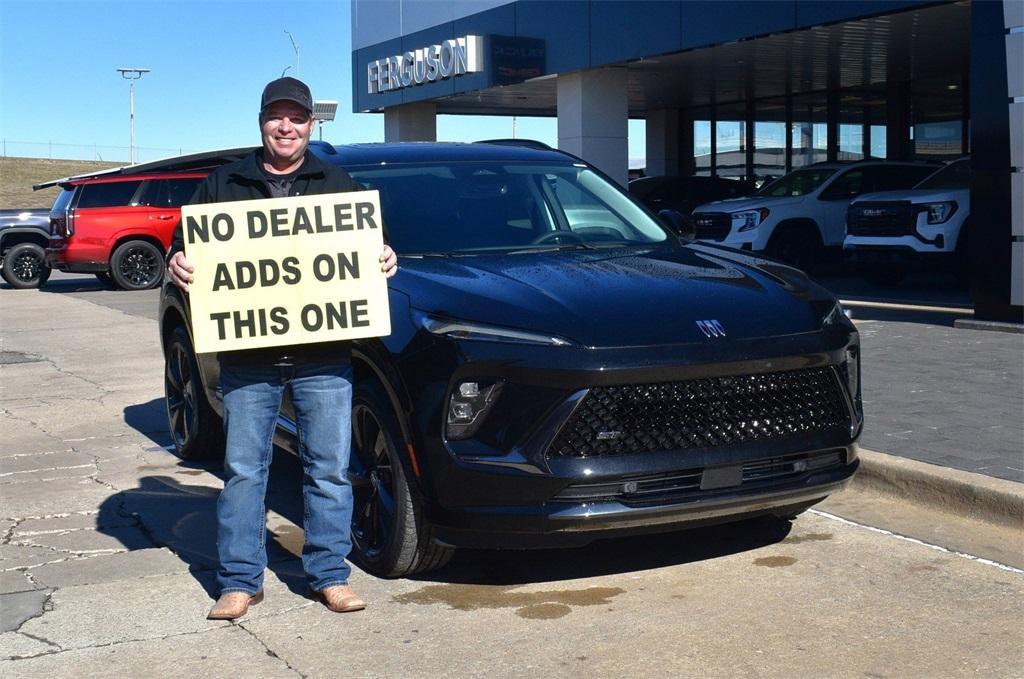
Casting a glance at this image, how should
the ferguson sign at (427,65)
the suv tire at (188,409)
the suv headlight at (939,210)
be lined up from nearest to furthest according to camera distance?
the suv tire at (188,409)
the suv headlight at (939,210)
the ferguson sign at (427,65)

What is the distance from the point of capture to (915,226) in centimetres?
1523

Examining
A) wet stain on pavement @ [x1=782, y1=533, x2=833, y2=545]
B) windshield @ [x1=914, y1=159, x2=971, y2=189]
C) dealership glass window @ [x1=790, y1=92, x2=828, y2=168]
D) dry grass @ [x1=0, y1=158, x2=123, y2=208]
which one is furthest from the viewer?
dry grass @ [x1=0, y1=158, x2=123, y2=208]

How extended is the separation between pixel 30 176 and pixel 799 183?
72.1 meters

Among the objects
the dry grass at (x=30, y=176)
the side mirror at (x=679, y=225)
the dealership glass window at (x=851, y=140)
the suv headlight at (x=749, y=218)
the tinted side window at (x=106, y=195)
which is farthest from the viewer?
the dry grass at (x=30, y=176)

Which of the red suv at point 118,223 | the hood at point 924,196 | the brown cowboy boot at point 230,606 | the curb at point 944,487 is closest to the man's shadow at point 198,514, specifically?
the brown cowboy boot at point 230,606

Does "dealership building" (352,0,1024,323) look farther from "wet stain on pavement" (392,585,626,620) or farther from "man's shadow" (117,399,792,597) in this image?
"wet stain on pavement" (392,585,626,620)

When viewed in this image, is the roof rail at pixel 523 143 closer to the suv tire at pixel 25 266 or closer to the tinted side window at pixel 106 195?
the tinted side window at pixel 106 195

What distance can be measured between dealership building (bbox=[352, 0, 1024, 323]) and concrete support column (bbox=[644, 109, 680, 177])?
39 mm

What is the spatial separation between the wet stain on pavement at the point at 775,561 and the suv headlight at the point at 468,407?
1.46 meters

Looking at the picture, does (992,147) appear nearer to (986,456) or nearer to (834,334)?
(986,456)

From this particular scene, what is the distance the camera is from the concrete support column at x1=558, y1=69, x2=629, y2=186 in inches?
899

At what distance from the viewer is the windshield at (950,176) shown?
15.9 metres

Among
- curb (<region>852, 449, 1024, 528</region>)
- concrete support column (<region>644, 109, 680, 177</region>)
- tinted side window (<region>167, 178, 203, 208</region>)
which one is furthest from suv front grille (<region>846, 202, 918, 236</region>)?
concrete support column (<region>644, 109, 680, 177</region>)

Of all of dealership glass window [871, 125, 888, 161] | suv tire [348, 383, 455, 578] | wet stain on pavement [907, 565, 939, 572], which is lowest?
wet stain on pavement [907, 565, 939, 572]
